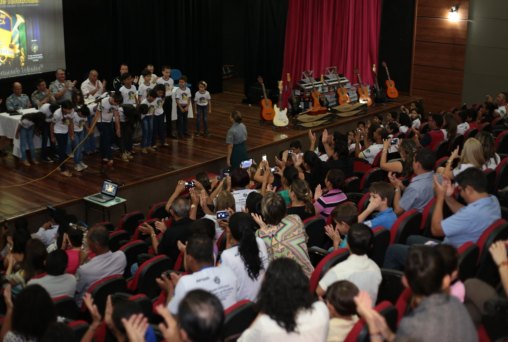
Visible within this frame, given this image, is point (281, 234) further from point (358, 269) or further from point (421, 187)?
point (421, 187)

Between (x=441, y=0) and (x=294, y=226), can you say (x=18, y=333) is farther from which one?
(x=441, y=0)

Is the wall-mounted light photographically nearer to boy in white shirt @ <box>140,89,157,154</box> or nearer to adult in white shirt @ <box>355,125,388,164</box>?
adult in white shirt @ <box>355,125,388,164</box>

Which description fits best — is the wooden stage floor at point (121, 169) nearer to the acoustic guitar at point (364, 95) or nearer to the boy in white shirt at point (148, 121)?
the boy in white shirt at point (148, 121)

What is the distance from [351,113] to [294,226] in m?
8.57

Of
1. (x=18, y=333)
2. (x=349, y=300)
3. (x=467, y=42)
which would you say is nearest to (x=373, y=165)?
(x=349, y=300)

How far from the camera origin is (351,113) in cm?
1260

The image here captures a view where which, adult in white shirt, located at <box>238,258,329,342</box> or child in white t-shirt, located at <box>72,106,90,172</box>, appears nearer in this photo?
adult in white shirt, located at <box>238,258,329,342</box>

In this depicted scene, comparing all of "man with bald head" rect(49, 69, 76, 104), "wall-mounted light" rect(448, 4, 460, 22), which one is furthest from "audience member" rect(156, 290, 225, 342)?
"wall-mounted light" rect(448, 4, 460, 22)

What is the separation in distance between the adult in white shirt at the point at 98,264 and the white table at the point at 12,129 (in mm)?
4810

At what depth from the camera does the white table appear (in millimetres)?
8867

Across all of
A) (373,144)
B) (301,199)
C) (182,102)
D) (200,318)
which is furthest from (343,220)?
(182,102)

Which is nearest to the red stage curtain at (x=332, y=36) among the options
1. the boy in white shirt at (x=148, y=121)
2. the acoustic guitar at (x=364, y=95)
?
the acoustic guitar at (x=364, y=95)

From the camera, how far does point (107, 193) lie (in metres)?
7.59

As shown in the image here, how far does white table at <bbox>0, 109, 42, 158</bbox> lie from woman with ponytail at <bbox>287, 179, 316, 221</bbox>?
516cm
